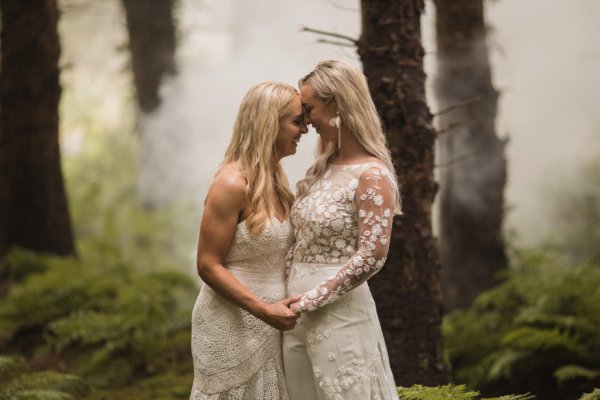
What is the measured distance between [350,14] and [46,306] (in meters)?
5.43

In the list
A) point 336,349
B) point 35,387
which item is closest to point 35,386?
point 35,387

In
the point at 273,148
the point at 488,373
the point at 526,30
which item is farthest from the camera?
the point at 526,30

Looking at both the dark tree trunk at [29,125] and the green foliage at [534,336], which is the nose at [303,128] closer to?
the green foliage at [534,336]

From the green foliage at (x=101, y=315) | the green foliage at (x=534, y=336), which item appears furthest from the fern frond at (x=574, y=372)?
the green foliage at (x=101, y=315)

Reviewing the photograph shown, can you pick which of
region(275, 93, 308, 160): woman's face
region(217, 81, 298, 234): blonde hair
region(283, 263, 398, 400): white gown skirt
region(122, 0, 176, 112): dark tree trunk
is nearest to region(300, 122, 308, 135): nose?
region(275, 93, 308, 160): woman's face

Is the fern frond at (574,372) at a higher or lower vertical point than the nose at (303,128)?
lower

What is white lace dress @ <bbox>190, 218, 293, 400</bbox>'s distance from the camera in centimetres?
334

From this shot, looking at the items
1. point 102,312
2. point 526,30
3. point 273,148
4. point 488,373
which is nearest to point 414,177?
point 273,148

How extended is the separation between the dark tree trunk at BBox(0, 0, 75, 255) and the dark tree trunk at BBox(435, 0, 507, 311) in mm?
4970

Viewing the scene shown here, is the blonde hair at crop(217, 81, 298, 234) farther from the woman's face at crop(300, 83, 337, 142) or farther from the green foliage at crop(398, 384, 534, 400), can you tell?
the green foliage at crop(398, 384, 534, 400)

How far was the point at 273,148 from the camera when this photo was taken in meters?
3.51

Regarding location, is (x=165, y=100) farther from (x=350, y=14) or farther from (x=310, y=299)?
(x=310, y=299)

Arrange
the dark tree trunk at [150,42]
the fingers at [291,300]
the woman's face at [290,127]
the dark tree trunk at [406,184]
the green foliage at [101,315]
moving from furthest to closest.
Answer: the dark tree trunk at [150,42] < the green foliage at [101,315] < the dark tree trunk at [406,184] < the woman's face at [290,127] < the fingers at [291,300]

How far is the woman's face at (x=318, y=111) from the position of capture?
11.1 feet
